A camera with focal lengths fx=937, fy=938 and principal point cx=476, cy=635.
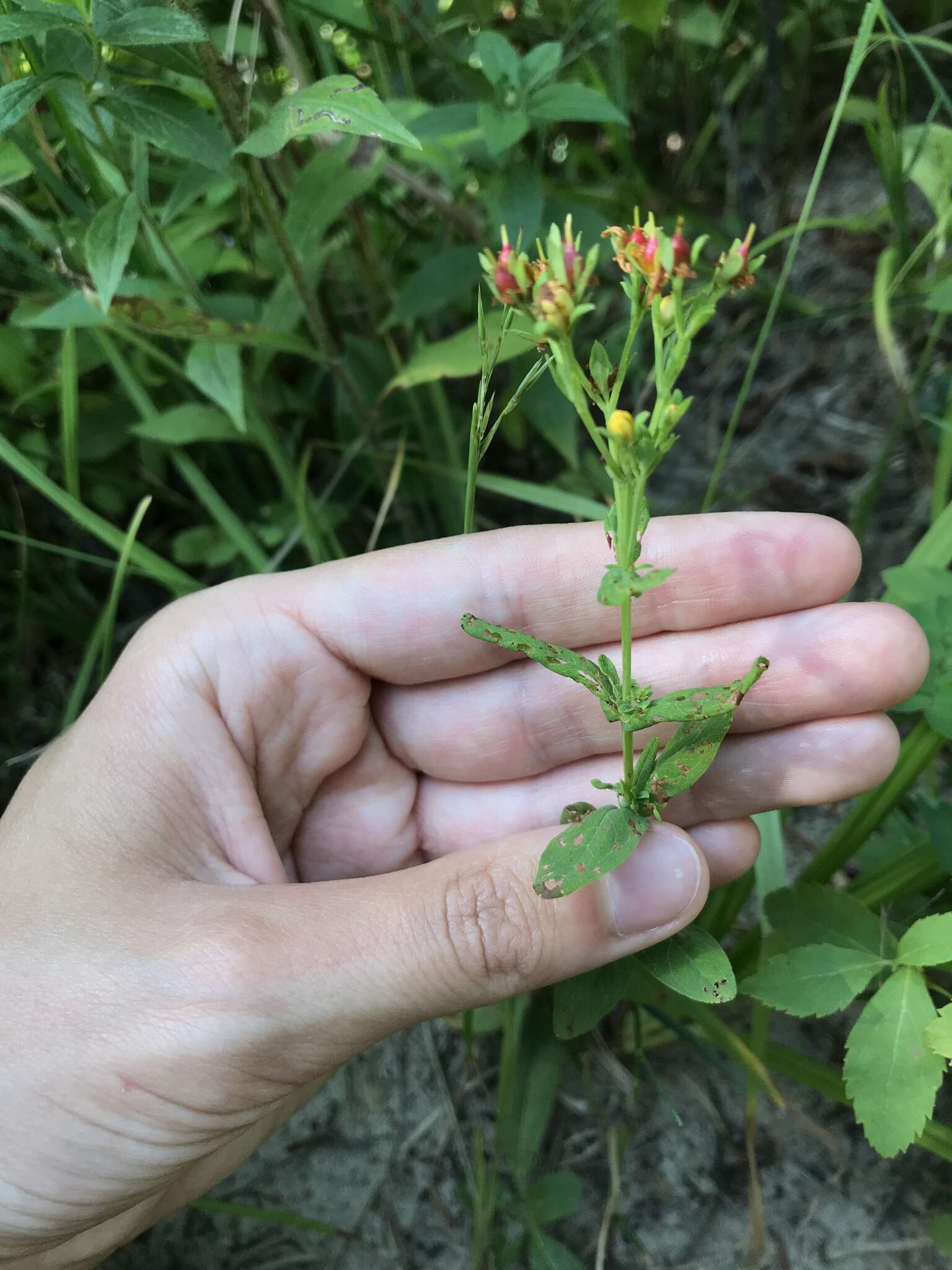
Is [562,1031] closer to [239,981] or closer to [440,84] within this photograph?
[239,981]

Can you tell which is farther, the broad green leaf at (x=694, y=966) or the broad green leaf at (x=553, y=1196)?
the broad green leaf at (x=553, y=1196)

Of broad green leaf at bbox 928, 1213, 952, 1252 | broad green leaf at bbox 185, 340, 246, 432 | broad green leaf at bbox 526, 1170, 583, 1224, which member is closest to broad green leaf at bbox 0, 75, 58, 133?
broad green leaf at bbox 185, 340, 246, 432

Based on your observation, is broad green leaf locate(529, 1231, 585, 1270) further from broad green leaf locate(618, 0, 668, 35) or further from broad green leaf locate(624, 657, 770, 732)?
broad green leaf locate(618, 0, 668, 35)

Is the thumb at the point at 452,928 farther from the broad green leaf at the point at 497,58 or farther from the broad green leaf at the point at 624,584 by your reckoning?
the broad green leaf at the point at 497,58

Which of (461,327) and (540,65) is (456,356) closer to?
(540,65)

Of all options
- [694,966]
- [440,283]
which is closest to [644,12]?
[440,283]

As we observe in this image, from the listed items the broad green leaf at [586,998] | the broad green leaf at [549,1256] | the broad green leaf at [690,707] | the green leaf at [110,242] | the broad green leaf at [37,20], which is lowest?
the broad green leaf at [549,1256]

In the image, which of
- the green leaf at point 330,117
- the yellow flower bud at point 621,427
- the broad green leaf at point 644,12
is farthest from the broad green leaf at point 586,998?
the broad green leaf at point 644,12
